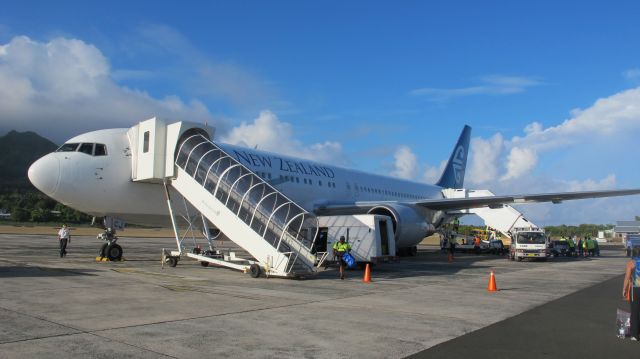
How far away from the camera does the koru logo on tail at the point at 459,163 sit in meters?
39.5

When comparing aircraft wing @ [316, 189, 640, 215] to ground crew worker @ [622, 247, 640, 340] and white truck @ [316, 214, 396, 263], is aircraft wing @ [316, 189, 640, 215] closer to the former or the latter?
white truck @ [316, 214, 396, 263]

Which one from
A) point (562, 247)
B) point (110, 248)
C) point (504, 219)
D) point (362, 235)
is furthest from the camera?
point (504, 219)

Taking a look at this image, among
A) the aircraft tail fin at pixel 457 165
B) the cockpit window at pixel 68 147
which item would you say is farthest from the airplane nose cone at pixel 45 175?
the aircraft tail fin at pixel 457 165

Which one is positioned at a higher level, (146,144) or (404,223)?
(146,144)

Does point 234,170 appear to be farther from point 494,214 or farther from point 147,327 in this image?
point 494,214

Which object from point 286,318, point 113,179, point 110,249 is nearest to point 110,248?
point 110,249

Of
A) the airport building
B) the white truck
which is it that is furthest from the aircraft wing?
the airport building

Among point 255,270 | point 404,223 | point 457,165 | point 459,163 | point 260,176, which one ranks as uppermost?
point 459,163

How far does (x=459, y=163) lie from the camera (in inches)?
1577

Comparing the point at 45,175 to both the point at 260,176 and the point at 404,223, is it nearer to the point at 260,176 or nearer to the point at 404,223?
the point at 260,176

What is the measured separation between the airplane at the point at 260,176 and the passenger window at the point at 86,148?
0.03 metres

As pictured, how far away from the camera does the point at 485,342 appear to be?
642 centimetres

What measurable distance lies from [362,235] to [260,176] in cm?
454

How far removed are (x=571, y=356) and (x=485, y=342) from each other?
0.99 metres
